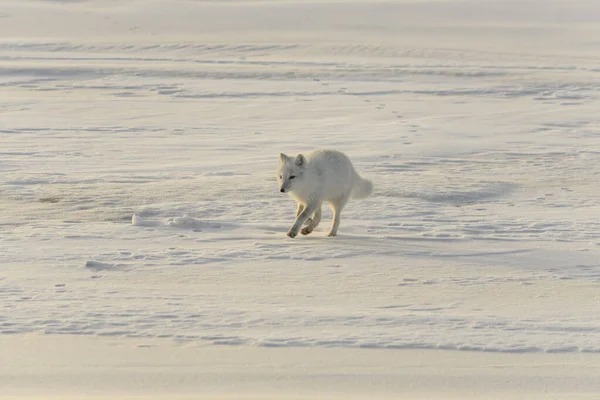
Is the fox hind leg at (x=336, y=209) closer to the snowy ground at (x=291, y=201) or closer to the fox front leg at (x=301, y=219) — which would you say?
the snowy ground at (x=291, y=201)

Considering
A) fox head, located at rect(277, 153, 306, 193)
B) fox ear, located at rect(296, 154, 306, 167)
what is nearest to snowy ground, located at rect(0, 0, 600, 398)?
fox head, located at rect(277, 153, 306, 193)

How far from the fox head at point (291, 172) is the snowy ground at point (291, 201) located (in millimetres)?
384

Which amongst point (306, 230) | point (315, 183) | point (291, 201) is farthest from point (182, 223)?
point (291, 201)

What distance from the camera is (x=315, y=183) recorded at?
7051 millimetres

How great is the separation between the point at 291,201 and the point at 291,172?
1.36m

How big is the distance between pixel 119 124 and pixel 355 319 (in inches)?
280

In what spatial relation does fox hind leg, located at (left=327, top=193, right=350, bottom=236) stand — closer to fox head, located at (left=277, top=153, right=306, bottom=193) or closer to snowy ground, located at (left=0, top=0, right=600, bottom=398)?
snowy ground, located at (left=0, top=0, right=600, bottom=398)

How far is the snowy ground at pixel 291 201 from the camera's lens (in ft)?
17.5

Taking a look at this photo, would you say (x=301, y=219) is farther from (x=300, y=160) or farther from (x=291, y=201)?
(x=291, y=201)

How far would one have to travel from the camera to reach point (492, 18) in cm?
2555

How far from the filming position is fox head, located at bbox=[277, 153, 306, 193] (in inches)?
273

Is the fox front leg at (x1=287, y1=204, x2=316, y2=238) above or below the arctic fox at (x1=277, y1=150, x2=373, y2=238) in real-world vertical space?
below

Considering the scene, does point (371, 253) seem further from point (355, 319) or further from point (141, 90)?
point (141, 90)

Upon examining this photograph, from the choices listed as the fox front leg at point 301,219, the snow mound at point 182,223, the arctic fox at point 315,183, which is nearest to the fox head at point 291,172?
the arctic fox at point 315,183
